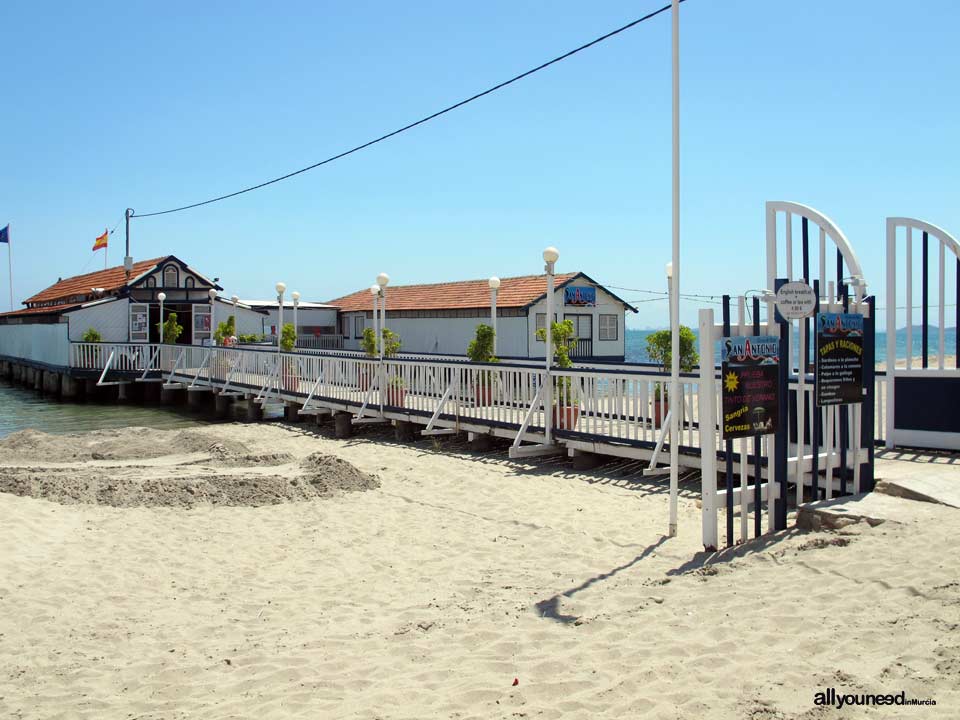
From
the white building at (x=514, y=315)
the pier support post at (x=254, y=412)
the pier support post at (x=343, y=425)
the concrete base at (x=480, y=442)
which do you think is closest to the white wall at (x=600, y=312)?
the white building at (x=514, y=315)

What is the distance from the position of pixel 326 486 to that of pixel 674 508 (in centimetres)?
462

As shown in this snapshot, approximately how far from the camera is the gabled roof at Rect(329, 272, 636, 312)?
34906 millimetres

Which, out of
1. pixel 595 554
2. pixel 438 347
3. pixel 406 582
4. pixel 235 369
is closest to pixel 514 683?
pixel 406 582

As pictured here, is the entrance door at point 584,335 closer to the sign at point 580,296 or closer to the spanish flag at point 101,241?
the sign at point 580,296

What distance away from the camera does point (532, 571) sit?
23.9 ft

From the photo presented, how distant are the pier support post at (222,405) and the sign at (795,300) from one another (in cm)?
1997

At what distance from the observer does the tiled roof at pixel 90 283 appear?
39688 millimetres

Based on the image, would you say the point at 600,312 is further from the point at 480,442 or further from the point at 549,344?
the point at 549,344

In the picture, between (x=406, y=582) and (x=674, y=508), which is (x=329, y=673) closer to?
(x=406, y=582)

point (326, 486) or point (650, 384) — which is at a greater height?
point (650, 384)

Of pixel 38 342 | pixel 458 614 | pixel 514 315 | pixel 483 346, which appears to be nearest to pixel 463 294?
pixel 514 315

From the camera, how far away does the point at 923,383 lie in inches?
432

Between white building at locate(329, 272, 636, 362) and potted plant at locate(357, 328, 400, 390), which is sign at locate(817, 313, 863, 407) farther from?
white building at locate(329, 272, 636, 362)

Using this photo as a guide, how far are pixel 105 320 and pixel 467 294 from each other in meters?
15.0
